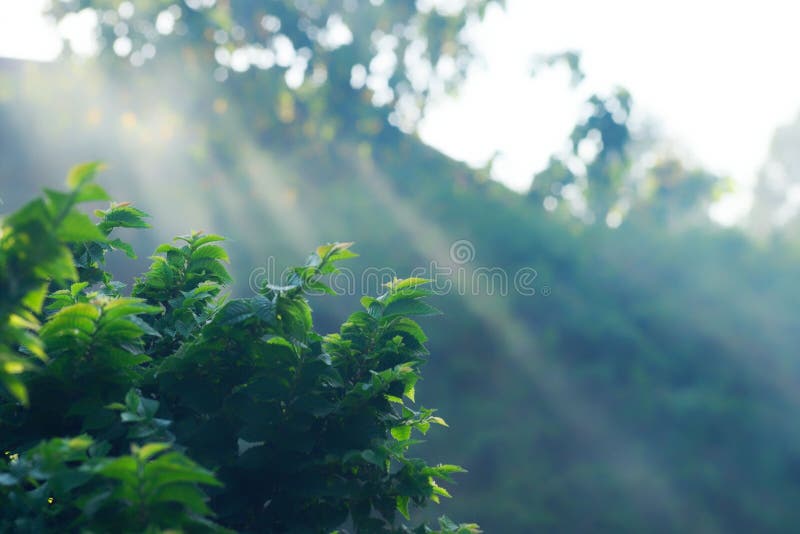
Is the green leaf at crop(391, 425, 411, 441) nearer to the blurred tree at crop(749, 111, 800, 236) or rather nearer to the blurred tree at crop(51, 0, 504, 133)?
the blurred tree at crop(51, 0, 504, 133)

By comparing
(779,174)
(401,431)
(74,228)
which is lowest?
(74,228)

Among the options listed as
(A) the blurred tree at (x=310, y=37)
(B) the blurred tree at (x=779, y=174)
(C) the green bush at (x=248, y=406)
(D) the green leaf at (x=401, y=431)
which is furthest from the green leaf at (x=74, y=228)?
(B) the blurred tree at (x=779, y=174)

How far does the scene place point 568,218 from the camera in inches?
349

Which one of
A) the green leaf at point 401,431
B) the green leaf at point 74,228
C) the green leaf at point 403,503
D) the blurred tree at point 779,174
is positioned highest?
the blurred tree at point 779,174

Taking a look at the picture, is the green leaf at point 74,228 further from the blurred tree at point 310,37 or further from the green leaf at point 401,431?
the blurred tree at point 310,37

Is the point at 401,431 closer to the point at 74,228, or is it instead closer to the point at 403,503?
the point at 403,503

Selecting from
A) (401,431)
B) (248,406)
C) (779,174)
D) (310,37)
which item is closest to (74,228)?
(248,406)

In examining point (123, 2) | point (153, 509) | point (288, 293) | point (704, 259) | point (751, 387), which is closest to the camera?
point (153, 509)

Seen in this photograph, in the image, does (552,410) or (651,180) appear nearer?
(552,410)

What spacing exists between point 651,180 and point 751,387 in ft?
8.60

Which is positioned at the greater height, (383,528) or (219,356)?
(219,356)

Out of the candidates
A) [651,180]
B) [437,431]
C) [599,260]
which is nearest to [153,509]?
[437,431]

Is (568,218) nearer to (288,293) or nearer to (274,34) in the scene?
(274,34)

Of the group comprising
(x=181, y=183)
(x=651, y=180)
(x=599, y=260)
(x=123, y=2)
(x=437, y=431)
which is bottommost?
(x=437, y=431)
